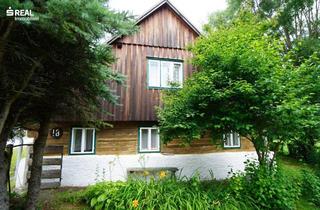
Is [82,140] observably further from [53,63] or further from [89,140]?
[53,63]

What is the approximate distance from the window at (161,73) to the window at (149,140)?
1.94 m

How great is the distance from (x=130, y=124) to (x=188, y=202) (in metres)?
4.43

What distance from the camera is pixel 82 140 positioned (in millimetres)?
8266

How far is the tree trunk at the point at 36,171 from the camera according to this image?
4834 mm

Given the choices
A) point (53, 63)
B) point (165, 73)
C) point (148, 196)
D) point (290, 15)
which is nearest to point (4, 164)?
point (53, 63)

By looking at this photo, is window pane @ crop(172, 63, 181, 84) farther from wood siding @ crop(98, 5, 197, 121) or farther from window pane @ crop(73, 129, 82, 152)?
window pane @ crop(73, 129, 82, 152)

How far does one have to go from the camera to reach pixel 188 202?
5.11 metres

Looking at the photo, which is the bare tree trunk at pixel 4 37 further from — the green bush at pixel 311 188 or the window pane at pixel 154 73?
the green bush at pixel 311 188

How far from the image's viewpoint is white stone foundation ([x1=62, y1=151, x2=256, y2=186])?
787 cm

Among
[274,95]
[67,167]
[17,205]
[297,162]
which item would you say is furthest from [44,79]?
[297,162]

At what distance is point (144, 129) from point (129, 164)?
155cm

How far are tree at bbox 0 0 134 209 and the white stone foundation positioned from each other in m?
2.95

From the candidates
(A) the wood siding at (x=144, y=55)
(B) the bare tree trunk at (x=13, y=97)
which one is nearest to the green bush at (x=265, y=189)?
(A) the wood siding at (x=144, y=55)

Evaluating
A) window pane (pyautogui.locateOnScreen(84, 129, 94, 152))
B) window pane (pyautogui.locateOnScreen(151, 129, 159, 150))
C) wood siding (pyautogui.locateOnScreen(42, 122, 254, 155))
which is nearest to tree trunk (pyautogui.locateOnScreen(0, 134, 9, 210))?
wood siding (pyautogui.locateOnScreen(42, 122, 254, 155))
